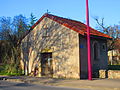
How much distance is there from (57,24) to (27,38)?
4.16 m

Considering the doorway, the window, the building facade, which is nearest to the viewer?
the building facade

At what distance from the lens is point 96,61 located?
17.9 meters

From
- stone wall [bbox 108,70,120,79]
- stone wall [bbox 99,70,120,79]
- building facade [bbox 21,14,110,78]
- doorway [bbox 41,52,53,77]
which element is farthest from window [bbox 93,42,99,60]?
doorway [bbox 41,52,53,77]

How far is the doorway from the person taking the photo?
58.4 feet

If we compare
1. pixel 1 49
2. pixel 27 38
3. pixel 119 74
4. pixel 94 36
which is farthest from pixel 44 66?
pixel 1 49

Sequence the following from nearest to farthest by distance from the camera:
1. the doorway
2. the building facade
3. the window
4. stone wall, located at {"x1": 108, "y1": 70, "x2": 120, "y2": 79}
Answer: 1. stone wall, located at {"x1": 108, "y1": 70, "x2": 120, "y2": 79}
2. the building facade
3. the doorway
4. the window

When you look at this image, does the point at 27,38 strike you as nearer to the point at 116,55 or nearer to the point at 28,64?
the point at 28,64

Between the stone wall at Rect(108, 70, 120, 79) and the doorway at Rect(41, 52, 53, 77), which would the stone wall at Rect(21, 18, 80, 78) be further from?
the stone wall at Rect(108, 70, 120, 79)

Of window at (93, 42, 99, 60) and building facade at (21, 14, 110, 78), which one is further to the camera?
window at (93, 42, 99, 60)

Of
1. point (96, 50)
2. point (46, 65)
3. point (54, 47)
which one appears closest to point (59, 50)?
point (54, 47)

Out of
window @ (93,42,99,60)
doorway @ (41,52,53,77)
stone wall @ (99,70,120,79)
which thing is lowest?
stone wall @ (99,70,120,79)

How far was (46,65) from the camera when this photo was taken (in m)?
18.1

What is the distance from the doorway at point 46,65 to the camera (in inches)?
700

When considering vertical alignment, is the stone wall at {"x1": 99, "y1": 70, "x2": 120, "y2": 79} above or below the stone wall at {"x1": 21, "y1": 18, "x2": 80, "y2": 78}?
below
